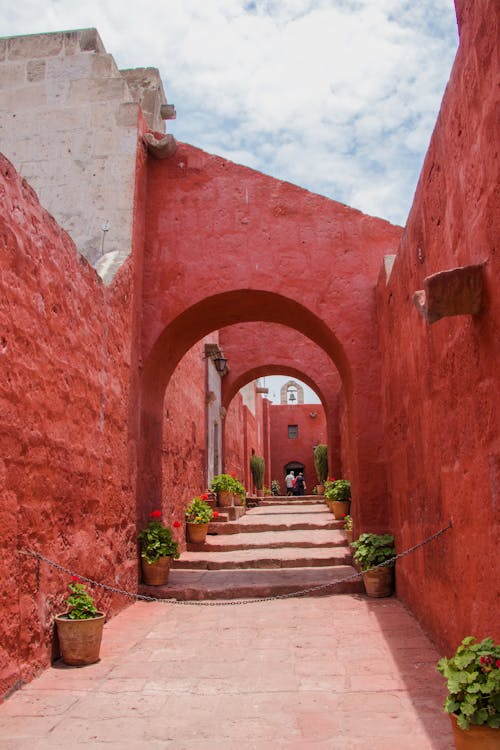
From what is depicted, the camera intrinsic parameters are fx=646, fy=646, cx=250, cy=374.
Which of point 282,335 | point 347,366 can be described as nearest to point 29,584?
point 347,366

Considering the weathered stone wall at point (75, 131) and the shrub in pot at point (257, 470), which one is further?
the shrub in pot at point (257, 470)

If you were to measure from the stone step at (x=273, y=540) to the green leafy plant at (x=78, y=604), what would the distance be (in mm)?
4823

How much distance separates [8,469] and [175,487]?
5611 millimetres

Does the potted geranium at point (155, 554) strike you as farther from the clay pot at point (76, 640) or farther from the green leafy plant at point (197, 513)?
the green leafy plant at point (197, 513)

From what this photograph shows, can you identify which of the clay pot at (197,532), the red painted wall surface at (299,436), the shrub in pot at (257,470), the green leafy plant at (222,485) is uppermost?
the red painted wall surface at (299,436)

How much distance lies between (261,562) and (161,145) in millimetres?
5053

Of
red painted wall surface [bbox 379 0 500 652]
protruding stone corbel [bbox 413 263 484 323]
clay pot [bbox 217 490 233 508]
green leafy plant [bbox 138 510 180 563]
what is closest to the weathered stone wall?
green leafy plant [bbox 138 510 180 563]

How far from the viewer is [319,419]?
31125 mm

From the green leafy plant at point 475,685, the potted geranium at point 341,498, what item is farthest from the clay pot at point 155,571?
the potted geranium at point 341,498

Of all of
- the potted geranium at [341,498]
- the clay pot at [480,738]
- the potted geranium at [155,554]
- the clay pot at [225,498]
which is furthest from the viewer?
the clay pot at [225,498]

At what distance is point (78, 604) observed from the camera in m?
4.49

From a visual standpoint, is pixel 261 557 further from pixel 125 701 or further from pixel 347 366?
pixel 125 701

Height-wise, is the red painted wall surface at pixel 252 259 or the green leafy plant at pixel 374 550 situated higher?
the red painted wall surface at pixel 252 259

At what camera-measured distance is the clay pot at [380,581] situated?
6195 mm
